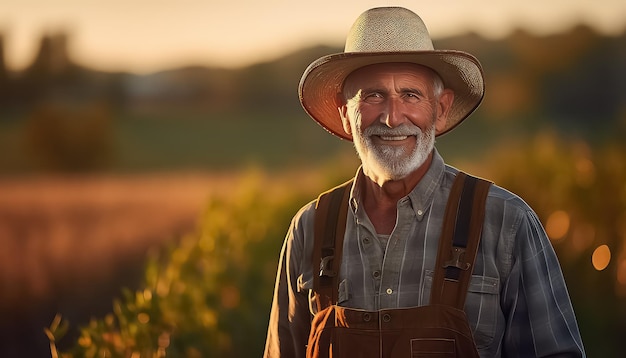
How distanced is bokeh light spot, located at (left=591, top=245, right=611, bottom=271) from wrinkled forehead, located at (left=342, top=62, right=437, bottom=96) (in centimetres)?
299

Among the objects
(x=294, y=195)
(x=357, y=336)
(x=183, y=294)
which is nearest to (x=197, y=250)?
(x=183, y=294)

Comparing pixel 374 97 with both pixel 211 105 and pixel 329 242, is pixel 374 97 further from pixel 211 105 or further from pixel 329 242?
pixel 211 105

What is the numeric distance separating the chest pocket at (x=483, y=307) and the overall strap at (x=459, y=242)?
1.0 inches

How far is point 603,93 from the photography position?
7336 millimetres

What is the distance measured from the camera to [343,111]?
330cm

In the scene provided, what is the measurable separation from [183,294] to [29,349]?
1.54 meters

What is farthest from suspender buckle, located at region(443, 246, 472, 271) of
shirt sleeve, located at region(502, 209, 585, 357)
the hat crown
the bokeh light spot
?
the bokeh light spot

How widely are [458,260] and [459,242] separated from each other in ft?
0.18

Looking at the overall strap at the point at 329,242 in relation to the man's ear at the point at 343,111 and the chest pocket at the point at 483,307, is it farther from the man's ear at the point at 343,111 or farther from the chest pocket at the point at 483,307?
the chest pocket at the point at 483,307

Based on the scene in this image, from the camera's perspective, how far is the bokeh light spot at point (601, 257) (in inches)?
228

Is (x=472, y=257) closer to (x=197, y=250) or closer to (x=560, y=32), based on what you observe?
(x=197, y=250)

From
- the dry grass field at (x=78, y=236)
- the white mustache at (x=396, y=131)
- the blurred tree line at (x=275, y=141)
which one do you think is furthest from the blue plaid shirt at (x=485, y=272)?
the dry grass field at (x=78, y=236)

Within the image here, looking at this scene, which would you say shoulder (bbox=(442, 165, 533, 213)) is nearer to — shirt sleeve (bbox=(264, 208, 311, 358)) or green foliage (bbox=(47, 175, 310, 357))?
shirt sleeve (bbox=(264, 208, 311, 358))

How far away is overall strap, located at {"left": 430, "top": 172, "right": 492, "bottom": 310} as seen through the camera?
283 centimetres
